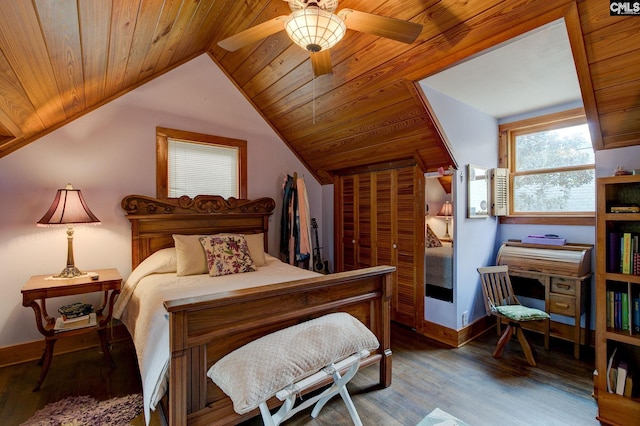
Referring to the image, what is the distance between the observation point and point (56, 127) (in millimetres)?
2646

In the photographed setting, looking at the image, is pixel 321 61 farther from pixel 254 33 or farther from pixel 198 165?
pixel 198 165

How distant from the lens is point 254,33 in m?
1.64

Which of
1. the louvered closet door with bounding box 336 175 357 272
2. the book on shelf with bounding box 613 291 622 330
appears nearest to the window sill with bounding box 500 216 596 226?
the book on shelf with bounding box 613 291 622 330

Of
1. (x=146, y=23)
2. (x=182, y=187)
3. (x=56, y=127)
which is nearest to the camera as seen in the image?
(x=146, y=23)

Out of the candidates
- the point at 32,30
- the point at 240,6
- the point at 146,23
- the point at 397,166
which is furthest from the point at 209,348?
the point at 397,166

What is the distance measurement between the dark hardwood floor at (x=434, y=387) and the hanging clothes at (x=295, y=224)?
1.63 meters

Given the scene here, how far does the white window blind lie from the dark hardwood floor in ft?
5.69

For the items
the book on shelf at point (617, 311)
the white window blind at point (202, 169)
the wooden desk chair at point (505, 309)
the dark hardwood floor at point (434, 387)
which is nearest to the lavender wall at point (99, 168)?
the white window blind at point (202, 169)

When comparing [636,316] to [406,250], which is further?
[406,250]

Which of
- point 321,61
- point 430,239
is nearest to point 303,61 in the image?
point 321,61

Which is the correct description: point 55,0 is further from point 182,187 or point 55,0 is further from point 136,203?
point 182,187

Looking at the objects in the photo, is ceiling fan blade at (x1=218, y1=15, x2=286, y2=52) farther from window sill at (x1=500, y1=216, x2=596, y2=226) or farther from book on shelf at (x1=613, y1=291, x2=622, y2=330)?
window sill at (x1=500, y1=216, x2=596, y2=226)

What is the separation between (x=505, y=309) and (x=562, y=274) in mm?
682

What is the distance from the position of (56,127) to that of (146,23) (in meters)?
1.53
